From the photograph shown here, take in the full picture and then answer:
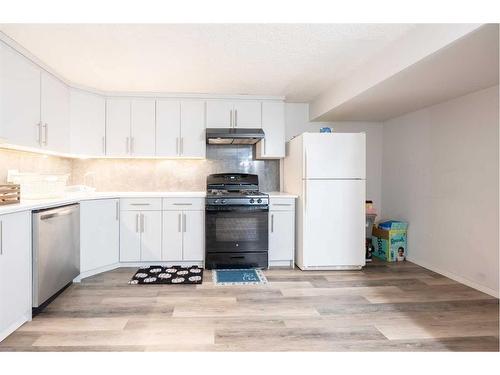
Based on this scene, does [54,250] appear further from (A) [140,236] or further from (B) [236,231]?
(B) [236,231]

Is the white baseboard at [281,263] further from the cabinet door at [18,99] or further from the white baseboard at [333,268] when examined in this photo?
the cabinet door at [18,99]

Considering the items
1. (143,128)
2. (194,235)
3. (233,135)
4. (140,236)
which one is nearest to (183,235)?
(194,235)

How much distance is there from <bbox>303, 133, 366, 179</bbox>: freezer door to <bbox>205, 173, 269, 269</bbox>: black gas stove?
26.1 inches

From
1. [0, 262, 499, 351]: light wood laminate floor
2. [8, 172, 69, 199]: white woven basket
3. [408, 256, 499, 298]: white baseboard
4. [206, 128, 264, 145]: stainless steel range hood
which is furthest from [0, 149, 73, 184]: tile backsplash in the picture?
[408, 256, 499, 298]: white baseboard

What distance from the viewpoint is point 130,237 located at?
3891 millimetres

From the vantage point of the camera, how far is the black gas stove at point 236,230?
3844 millimetres

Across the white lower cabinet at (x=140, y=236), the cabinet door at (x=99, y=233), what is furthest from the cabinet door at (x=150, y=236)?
the cabinet door at (x=99, y=233)

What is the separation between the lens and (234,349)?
2.05 meters

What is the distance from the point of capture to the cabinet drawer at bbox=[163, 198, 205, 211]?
154 inches

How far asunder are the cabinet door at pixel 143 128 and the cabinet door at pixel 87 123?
1.22 ft

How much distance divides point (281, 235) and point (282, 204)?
14.7 inches
